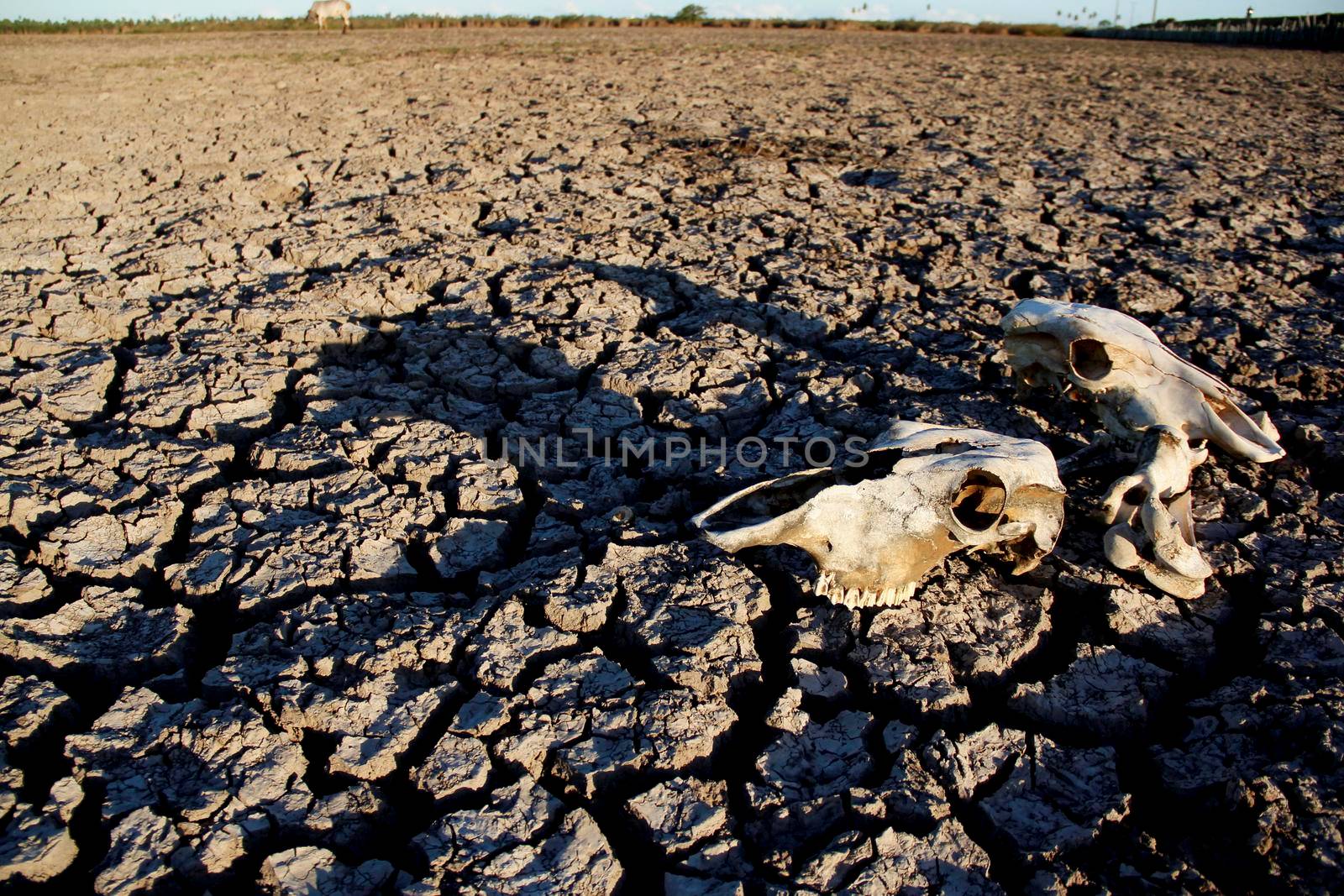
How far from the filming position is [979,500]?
2.24 meters

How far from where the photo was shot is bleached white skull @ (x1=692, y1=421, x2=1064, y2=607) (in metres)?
2.08

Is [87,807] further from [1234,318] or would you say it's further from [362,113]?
[362,113]

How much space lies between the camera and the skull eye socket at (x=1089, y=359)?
8.70 ft

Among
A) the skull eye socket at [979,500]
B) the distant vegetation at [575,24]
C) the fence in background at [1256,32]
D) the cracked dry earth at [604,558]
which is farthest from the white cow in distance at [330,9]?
the skull eye socket at [979,500]

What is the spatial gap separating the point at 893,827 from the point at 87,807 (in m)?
1.68

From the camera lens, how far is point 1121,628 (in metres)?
2.21

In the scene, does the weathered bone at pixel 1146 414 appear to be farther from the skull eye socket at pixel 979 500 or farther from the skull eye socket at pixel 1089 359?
the skull eye socket at pixel 979 500

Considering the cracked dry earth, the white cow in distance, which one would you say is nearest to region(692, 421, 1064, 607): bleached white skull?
the cracked dry earth

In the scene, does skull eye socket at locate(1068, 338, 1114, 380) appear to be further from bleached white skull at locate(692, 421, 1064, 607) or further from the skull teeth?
the skull teeth

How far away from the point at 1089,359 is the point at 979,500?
Result: 0.83 meters

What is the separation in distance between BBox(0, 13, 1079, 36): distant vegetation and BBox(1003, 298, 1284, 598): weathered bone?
50.3 feet

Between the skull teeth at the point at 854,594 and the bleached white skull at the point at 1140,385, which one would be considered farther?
the bleached white skull at the point at 1140,385

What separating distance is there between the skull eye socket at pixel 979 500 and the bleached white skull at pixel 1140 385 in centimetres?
71

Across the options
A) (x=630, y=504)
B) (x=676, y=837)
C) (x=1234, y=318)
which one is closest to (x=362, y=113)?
(x=630, y=504)
